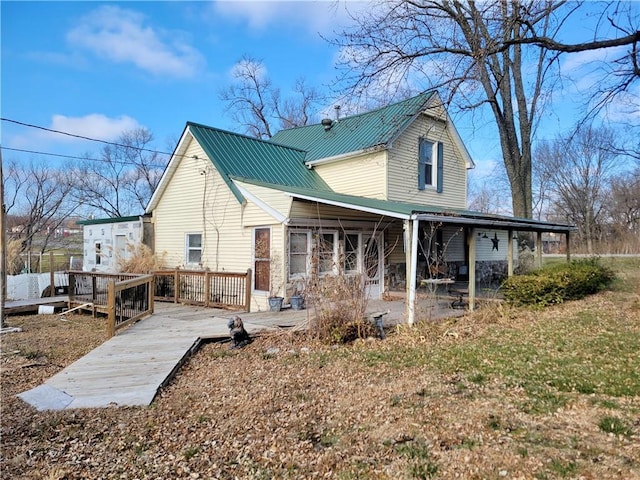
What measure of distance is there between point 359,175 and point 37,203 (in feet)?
94.2

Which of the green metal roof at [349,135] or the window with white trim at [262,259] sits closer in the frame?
the window with white trim at [262,259]

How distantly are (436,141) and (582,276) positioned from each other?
6940mm

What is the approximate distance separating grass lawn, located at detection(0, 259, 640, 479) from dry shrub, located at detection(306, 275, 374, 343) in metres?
0.42

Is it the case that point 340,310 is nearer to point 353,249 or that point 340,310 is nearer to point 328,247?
point 328,247

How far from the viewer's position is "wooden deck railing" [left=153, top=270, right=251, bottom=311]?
11.6 metres

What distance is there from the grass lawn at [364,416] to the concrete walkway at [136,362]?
25 centimetres

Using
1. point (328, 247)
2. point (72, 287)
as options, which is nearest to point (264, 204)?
point (328, 247)

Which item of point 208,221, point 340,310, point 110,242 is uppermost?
point 208,221

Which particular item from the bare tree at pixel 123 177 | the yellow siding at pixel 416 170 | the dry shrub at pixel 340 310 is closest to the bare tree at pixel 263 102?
the bare tree at pixel 123 177

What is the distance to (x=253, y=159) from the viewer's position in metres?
14.1

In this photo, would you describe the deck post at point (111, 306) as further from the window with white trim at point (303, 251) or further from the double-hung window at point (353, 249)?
the double-hung window at point (353, 249)

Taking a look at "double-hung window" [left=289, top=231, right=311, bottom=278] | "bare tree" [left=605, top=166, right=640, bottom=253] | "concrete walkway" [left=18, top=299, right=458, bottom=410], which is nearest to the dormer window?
"double-hung window" [left=289, top=231, right=311, bottom=278]

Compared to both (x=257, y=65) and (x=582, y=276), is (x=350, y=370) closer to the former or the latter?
(x=582, y=276)

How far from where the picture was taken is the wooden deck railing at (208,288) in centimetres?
1162
